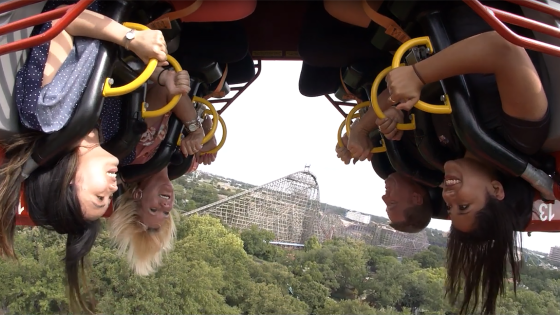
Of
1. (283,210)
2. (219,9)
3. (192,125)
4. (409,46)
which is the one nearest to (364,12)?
(409,46)

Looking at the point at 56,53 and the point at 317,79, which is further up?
the point at 317,79

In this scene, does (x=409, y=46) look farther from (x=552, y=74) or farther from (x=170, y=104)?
(x=170, y=104)

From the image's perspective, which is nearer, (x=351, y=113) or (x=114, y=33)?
(x=114, y=33)

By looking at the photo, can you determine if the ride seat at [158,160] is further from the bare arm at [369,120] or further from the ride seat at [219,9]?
the bare arm at [369,120]

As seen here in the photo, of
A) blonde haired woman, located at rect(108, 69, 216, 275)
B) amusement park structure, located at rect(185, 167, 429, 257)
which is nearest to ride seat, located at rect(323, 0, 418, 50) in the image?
blonde haired woman, located at rect(108, 69, 216, 275)

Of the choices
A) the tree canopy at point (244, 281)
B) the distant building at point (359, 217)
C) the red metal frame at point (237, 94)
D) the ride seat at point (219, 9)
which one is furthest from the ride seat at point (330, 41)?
the distant building at point (359, 217)

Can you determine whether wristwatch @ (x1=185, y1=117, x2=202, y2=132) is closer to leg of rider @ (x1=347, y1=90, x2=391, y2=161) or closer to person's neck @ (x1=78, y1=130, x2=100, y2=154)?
person's neck @ (x1=78, y1=130, x2=100, y2=154)
